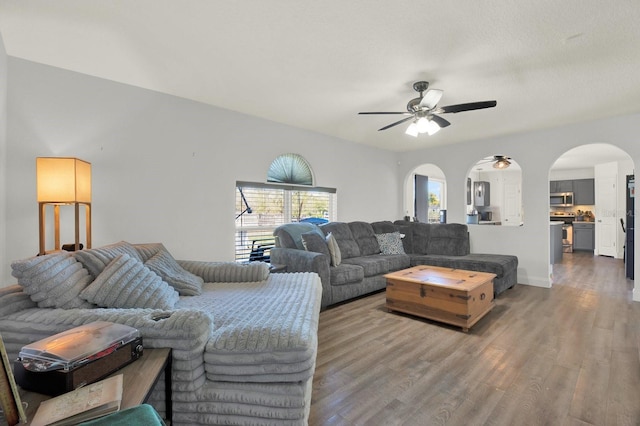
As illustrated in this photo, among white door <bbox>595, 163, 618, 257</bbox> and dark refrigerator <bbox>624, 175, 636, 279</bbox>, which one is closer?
dark refrigerator <bbox>624, 175, 636, 279</bbox>

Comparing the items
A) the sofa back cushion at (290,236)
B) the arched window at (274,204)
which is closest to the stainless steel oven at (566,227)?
the arched window at (274,204)

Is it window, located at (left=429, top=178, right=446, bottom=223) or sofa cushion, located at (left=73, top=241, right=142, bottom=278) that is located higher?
window, located at (left=429, top=178, right=446, bottom=223)

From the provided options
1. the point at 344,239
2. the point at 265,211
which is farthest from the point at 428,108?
the point at 265,211

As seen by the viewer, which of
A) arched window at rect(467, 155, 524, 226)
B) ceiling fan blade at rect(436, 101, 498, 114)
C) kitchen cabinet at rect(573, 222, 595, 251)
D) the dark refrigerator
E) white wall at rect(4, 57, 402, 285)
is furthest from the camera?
arched window at rect(467, 155, 524, 226)

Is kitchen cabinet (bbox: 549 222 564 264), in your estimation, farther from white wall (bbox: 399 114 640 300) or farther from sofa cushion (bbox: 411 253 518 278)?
sofa cushion (bbox: 411 253 518 278)

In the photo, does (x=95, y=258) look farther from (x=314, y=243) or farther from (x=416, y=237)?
(x=416, y=237)

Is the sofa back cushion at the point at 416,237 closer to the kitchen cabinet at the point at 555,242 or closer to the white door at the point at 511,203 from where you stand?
the kitchen cabinet at the point at 555,242

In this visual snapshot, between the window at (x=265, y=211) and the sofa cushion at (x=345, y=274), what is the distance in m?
1.14

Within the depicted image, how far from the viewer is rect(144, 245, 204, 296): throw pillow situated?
2176 millimetres

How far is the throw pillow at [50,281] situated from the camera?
146 centimetres

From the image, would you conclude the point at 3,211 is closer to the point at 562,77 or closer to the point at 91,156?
the point at 91,156

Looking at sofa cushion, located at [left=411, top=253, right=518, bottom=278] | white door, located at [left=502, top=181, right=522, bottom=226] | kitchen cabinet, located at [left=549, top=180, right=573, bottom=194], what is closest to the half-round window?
sofa cushion, located at [left=411, top=253, right=518, bottom=278]

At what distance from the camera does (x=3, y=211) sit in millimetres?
2465

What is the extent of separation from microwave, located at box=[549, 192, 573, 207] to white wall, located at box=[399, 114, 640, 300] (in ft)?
17.2
